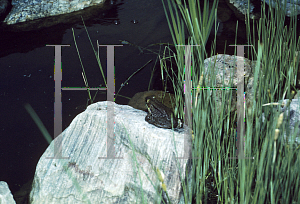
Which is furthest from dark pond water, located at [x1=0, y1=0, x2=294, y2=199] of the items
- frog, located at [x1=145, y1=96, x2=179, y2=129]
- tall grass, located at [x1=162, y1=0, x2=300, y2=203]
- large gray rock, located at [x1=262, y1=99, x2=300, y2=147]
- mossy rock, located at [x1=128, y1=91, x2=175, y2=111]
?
large gray rock, located at [x1=262, y1=99, x2=300, y2=147]

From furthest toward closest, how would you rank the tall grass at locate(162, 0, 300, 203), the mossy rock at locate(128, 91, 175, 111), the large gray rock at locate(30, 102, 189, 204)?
the mossy rock at locate(128, 91, 175, 111) → the large gray rock at locate(30, 102, 189, 204) → the tall grass at locate(162, 0, 300, 203)

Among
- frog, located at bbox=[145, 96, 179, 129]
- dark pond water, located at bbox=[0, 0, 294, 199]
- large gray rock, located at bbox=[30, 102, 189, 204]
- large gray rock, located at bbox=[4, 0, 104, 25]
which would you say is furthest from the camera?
large gray rock, located at bbox=[4, 0, 104, 25]

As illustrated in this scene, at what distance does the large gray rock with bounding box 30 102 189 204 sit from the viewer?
1728 mm

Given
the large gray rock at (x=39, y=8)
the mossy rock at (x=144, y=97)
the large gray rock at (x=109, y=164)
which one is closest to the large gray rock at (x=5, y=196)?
the large gray rock at (x=109, y=164)

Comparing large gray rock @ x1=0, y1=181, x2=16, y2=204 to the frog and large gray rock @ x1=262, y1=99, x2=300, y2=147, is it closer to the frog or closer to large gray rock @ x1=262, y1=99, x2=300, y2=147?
the frog

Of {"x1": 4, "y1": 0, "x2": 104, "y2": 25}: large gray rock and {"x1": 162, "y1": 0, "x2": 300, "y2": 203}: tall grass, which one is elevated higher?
{"x1": 4, "y1": 0, "x2": 104, "y2": 25}: large gray rock

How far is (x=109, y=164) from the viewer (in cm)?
186

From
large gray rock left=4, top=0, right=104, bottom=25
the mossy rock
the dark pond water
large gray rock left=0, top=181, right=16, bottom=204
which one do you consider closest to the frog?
the mossy rock

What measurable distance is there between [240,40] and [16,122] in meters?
2.70

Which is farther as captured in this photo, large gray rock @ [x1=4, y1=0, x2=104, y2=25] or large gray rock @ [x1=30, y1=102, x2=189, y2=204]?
large gray rock @ [x1=4, y1=0, x2=104, y2=25]

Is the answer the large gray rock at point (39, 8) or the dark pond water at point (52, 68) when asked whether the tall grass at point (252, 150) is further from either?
the large gray rock at point (39, 8)

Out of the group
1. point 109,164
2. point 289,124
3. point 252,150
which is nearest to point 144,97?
point 109,164

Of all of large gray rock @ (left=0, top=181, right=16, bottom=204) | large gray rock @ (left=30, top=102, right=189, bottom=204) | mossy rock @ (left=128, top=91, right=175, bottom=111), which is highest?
mossy rock @ (left=128, top=91, right=175, bottom=111)

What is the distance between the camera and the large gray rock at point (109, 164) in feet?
5.67
